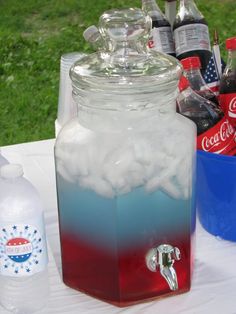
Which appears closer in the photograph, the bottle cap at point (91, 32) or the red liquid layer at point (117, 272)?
the red liquid layer at point (117, 272)

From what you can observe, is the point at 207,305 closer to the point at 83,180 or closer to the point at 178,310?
the point at 178,310

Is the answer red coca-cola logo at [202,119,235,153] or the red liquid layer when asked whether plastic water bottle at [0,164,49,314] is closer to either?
the red liquid layer

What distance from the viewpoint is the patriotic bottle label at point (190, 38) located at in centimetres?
108

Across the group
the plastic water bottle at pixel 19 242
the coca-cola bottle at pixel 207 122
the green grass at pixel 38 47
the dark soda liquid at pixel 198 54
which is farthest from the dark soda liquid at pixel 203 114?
the green grass at pixel 38 47

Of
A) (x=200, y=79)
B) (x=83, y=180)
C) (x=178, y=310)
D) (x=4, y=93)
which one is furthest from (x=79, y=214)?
(x=4, y=93)

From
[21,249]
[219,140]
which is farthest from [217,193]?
[21,249]

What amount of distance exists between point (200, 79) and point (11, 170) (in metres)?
0.37

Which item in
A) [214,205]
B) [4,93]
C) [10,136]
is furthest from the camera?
[4,93]

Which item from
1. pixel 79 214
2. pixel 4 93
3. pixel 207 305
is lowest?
pixel 4 93

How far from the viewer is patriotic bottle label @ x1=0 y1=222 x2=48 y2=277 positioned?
757mm

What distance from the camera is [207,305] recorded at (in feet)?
2.70

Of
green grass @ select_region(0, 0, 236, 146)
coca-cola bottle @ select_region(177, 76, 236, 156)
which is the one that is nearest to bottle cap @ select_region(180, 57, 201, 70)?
coca-cola bottle @ select_region(177, 76, 236, 156)

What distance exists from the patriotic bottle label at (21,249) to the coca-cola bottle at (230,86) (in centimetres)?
35

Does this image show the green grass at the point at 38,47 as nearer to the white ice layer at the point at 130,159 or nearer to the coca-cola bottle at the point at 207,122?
the coca-cola bottle at the point at 207,122
